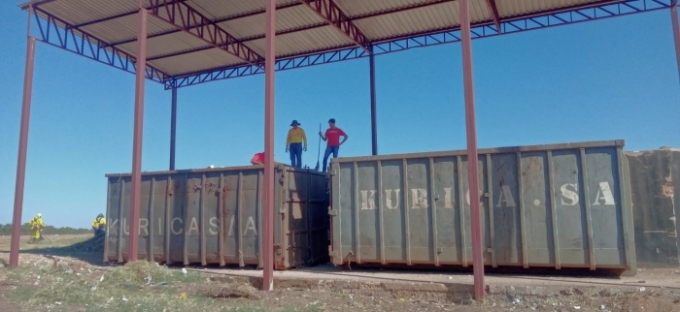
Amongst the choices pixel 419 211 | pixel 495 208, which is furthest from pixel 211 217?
pixel 495 208

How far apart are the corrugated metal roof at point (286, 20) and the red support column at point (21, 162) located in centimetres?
196

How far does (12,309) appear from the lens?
7.47 m

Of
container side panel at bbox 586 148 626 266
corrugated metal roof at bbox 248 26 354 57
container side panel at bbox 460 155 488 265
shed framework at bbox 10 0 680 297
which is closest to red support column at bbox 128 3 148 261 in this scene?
shed framework at bbox 10 0 680 297

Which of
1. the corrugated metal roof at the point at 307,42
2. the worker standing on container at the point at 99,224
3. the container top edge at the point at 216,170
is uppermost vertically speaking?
the corrugated metal roof at the point at 307,42

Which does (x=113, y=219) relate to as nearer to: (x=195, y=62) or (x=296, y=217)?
(x=296, y=217)

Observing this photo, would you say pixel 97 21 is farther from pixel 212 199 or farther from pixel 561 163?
pixel 561 163

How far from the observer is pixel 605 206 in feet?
28.1

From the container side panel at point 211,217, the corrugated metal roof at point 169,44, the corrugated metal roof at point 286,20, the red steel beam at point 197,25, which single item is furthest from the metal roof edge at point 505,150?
the corrugated metal roof at point 169,44

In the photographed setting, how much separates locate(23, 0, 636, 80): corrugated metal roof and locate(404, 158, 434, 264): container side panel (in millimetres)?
5754

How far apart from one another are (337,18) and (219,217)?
20.8 feet

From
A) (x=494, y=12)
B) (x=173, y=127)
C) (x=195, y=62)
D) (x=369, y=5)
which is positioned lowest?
(x=173, y=127)

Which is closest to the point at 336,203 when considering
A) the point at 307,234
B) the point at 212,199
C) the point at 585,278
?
the point at 307,234

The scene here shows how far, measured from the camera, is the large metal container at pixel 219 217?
10.7 metres

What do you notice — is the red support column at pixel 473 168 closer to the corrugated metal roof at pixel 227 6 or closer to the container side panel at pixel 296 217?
the container side panel at pixel 296 217
